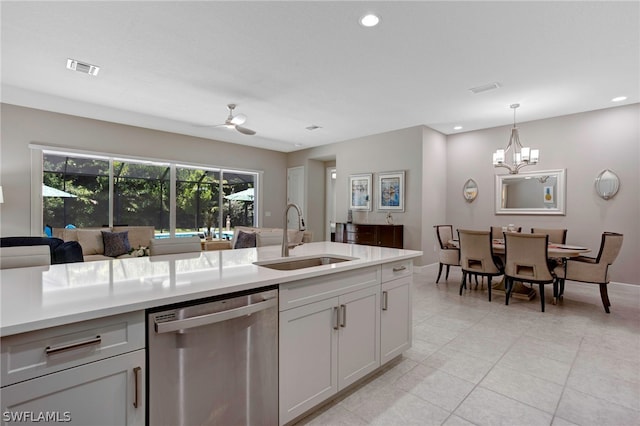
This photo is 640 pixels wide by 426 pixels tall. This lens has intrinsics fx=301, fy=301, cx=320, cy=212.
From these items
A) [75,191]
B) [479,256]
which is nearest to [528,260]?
[479,256]

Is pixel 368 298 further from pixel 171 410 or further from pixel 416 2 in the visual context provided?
pixel 416 2

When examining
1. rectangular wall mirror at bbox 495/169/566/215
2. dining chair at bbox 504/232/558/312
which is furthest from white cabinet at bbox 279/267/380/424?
rectangular wall mirror at bbox 495/169/566/215

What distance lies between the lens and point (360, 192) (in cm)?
699

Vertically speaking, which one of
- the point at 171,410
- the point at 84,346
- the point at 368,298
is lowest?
the point at 171,410

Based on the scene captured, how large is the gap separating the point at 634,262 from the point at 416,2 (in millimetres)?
5225

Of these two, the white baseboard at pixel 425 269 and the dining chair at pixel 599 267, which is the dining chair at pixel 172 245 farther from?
the white baseboard at pixel 425 269

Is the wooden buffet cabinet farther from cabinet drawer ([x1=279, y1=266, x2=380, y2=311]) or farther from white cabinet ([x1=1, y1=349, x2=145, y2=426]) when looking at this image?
white cabinet ([x1=1, y1=349, x2=145, y2=426])

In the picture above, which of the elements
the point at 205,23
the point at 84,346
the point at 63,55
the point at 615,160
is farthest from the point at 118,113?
the point at 615,160

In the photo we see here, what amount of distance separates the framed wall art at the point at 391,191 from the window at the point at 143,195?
345 cm

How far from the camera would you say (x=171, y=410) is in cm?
121

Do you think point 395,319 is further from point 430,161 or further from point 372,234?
point 430,161

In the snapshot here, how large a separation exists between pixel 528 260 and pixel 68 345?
4.41 meters

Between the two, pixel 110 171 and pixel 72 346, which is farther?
pixel 110 171

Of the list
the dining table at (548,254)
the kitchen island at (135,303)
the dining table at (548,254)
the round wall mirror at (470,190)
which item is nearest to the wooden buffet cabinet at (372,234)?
the dining table at (548,254)
